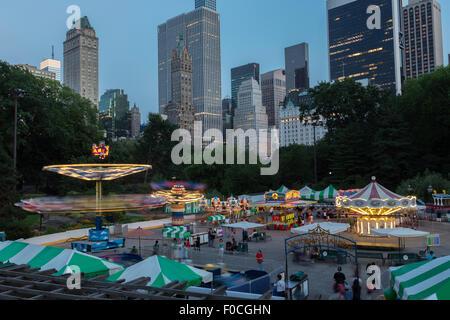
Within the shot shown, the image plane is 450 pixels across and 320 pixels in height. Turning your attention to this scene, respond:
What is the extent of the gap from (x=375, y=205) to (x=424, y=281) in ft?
56.8

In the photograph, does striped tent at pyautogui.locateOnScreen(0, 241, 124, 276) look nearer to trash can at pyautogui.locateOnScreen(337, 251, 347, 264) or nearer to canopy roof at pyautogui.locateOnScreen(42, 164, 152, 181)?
canopy roof at pyautogui.locateOnScreen(42, 164, 152, 181)

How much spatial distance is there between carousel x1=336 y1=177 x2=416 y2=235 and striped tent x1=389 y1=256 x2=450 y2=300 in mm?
15682

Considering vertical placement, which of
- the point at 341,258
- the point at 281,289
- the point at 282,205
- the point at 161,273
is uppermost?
the point at 282,205

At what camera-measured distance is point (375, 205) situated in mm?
24469

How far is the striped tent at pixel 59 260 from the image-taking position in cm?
1168

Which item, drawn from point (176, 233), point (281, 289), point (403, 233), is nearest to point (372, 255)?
point (403, 233)

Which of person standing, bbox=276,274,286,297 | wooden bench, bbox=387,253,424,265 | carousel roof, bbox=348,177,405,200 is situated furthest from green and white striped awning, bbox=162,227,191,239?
carousel roof, bbox=348,177,405,200

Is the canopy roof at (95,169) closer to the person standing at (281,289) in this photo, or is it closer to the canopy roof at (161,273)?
the canopy roof at (161,273)

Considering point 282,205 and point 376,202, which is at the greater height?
point 376,202

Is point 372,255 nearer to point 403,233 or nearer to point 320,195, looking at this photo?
point 403,233

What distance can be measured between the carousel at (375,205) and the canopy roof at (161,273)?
17.1 m

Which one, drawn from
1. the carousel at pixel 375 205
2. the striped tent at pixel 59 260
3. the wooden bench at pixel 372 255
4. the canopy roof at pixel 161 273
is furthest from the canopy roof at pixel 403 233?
the striped tent at pixel 59 260
